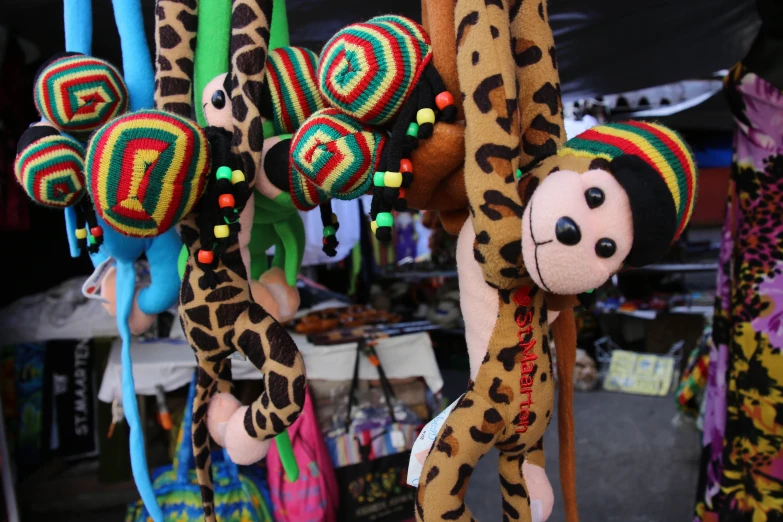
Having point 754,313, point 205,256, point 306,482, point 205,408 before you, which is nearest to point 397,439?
point 306,482

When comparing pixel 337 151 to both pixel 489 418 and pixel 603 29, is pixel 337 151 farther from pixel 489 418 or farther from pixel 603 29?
pixel 603 29

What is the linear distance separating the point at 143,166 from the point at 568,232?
1.21 ft

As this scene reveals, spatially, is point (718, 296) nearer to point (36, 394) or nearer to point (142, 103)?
point (142, 103)

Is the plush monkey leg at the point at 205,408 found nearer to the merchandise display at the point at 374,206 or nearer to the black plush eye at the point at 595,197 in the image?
the merchandise display at the point at 374,206

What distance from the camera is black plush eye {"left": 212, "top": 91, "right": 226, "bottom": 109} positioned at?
22.8 inches

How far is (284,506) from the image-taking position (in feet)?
4.90

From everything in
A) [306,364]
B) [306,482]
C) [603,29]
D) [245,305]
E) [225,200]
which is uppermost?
[603,29]

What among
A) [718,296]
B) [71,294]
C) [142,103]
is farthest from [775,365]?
[71,294]

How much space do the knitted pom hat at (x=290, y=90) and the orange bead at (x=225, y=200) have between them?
0.37 feet

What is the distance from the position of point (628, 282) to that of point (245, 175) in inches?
144

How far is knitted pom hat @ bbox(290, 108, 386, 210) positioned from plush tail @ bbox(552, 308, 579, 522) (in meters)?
0.26

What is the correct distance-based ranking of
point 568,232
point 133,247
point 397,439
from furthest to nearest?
1. point 397,439
2. point 133,247
3. point 568,232

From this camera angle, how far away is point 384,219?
0.45 meters

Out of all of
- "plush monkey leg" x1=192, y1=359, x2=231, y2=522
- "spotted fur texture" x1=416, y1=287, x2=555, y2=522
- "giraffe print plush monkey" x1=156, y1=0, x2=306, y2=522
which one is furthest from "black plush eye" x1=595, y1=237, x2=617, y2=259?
"plush monkey leg" x1=192, y1=359, x2=231, y2=522
